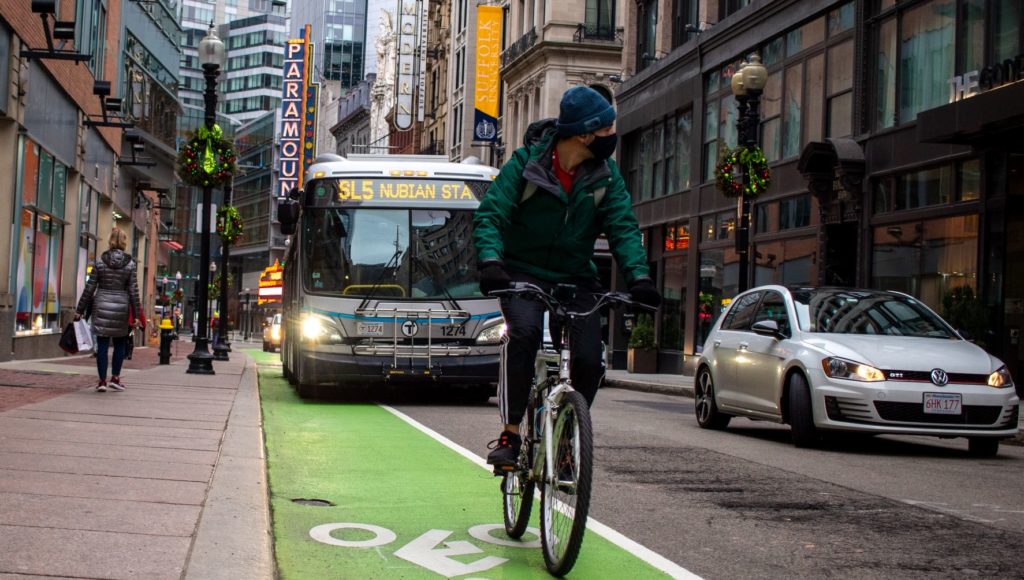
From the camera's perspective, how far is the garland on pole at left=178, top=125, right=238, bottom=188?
2333cm

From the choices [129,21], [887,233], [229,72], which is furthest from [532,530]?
→ [229,72]

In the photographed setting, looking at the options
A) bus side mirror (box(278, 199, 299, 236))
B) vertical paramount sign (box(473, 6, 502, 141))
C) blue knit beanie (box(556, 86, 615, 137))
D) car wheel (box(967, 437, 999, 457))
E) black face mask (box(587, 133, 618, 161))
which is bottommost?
car wheel (box(967, 437, 999, 457))

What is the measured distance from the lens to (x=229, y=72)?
511 ft

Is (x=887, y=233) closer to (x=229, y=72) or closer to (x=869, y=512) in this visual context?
(x=869, y=512)

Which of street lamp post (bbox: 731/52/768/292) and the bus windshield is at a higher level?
street lamp post (bbox: 731/52/768/292)

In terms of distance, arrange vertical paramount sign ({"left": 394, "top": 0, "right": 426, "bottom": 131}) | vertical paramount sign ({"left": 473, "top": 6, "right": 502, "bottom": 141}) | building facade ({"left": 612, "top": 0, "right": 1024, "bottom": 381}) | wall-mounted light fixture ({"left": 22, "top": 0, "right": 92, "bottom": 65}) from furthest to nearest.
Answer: vertical paramount sign ({"left": 394, "top": 0, "right": 426, "bottom": 131}) < vertical paramount sign ({"left": 473, "top": 6, "right": 502, "bottom": 141}) < wall-mounted light fixture ({"left": 22, "top": 0, "right": 92, "bottom": 65}) < building facade ({"left": 612, "top": 0, "right": 1024, "bottom": 381})

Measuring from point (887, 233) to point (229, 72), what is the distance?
141303mm

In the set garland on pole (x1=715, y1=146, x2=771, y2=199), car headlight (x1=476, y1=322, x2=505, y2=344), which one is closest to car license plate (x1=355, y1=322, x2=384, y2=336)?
car headlight (x1=476, y1=322, x2=505, y2=344)

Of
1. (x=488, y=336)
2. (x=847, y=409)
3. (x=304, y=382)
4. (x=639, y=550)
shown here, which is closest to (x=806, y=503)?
(x=639, y=550)

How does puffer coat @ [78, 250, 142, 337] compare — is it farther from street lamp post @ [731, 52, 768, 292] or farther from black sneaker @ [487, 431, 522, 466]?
black sneaker @ [487, 431, 522, 466]

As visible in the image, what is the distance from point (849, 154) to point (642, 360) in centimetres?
1181

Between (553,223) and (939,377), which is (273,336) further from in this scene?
(553,223)

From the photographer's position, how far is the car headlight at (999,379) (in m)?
11.0

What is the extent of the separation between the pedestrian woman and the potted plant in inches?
829
